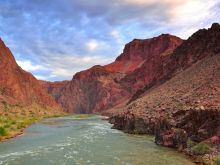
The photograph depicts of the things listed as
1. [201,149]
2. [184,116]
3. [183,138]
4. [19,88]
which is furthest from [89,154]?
[19,88]

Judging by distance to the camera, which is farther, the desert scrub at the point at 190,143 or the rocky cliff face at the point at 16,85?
the rocky cliff face at the point at 16,85

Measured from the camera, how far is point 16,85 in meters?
131

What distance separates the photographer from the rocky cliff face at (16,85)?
124 m

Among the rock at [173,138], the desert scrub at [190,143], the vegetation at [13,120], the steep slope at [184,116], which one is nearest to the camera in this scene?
the desert scrub at [190,143]

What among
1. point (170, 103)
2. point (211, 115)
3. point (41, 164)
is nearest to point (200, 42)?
point (170, 103)

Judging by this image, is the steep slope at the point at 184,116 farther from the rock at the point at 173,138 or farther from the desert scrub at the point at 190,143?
the desert scrub at the point at 190,143

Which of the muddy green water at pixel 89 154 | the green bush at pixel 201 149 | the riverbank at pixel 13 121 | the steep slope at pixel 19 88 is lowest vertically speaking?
the muddy green water at pixel 89 154

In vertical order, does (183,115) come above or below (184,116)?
above

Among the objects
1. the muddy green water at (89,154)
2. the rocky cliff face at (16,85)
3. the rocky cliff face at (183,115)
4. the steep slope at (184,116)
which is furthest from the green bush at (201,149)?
the rocky cliff face at (16,85)

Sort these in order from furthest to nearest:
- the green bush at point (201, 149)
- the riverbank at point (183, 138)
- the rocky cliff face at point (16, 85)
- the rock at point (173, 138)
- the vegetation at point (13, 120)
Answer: the rocky cliff face at point (16, 85) → the vegetation at point (13, 120) → the rock at point (173, 138) → the green bush at point (201, 149) → the riverbank at point (183, 138)

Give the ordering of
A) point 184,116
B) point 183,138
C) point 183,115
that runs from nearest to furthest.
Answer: point 183,138
point 184,116
point 183,115

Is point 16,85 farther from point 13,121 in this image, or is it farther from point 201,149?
point 201,149

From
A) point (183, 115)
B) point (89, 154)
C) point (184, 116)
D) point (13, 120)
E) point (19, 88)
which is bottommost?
point (89, 154)

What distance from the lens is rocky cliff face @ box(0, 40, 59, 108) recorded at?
124000 millimetres
